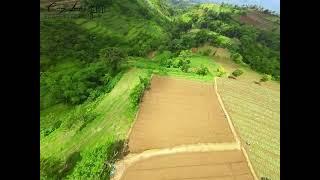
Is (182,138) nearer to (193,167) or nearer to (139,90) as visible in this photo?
(193,167)

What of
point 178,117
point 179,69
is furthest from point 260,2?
point 178,117

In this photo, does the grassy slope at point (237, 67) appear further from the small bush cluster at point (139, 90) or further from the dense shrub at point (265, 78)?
the small bush cluster at point (139, 90)

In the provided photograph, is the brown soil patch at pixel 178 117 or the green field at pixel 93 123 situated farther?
the brown soil patch at pixel 178 117

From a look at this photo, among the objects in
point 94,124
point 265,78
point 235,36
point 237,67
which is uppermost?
point 235,36

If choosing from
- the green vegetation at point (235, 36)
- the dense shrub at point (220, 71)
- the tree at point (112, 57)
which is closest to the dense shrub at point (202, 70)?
the dense shrub at point (220, 71)
